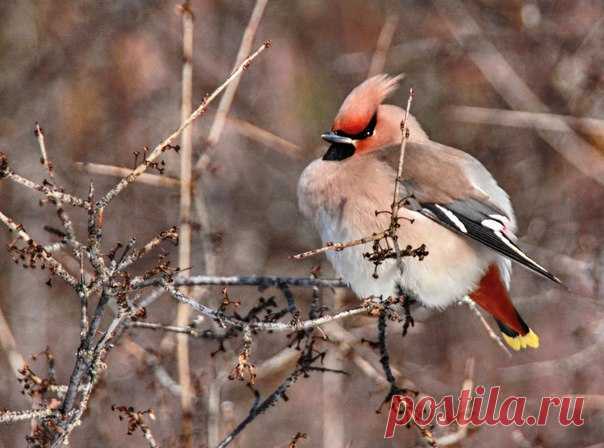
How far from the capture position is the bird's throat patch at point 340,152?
4007 mm

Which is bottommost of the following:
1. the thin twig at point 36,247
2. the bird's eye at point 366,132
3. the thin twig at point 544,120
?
the thin twig at point 36,247

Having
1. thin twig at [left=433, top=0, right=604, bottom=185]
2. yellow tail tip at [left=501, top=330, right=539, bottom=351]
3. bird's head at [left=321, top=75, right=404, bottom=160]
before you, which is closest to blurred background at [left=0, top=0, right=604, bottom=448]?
thin twig at [left=433, top=0, right=604, bottom=185]

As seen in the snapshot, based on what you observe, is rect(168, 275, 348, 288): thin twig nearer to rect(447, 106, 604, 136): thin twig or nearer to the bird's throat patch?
the bird's throat patch

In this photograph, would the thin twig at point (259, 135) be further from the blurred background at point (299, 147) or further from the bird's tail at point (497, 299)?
the bird's tail at point (497, 299)

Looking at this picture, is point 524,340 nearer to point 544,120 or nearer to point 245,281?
point 245,281

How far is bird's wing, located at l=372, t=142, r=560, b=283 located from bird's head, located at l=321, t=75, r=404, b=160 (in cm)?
15

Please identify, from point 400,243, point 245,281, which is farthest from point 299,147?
point 245,281

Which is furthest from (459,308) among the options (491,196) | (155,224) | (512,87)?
(491,196)

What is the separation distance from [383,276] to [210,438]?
846 millimetres

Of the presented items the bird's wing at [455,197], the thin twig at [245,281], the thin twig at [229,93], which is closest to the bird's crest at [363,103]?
the bird's wing at [455,197]

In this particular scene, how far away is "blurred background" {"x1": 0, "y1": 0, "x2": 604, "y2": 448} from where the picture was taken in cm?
538

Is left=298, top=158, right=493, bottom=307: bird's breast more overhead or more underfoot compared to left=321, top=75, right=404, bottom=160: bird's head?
more underfoot

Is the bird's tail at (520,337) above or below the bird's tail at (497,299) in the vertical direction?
below

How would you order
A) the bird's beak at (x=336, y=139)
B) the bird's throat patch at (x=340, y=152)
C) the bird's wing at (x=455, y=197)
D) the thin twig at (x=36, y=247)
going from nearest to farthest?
1. the thin twig at (x=36, y=247)
2. the bird's wing at (x=455, y=197)
3. the bird's beak at (x=336, y=139)
4. the bird's throat patch at (x=340, y=152)
